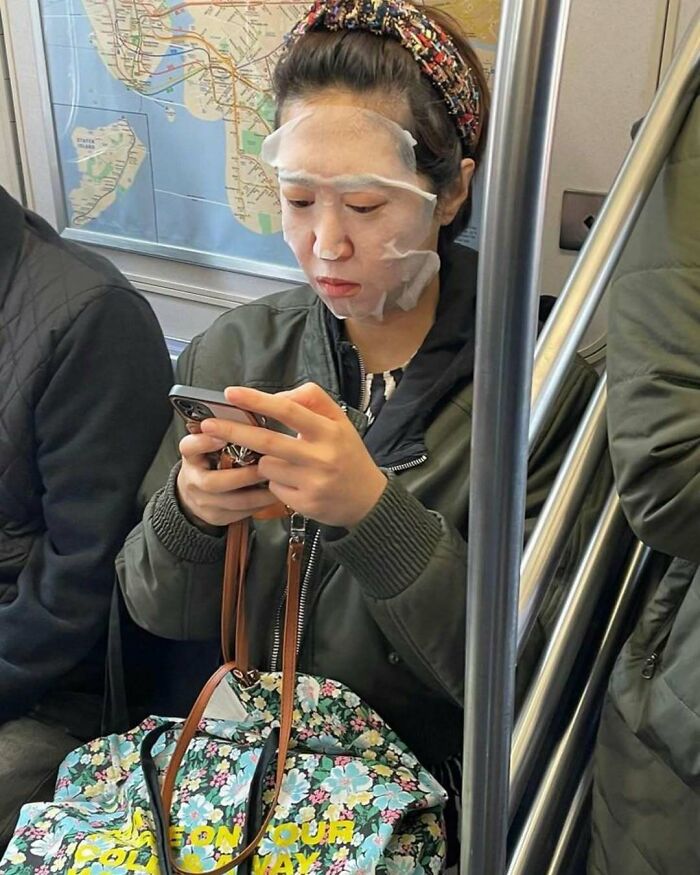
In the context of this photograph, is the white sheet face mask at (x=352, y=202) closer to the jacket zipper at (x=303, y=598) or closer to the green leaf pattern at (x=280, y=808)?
the jacket zipper at (x=303, y=598)

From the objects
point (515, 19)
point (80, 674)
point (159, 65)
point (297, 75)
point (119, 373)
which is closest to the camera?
point (515, 19)

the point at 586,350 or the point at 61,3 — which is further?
the point at 61,3

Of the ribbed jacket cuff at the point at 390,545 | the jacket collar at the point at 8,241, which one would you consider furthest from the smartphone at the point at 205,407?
the jacket collar at the point at 8,241

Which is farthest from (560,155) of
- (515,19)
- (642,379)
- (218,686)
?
(515,19)

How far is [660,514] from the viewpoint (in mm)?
726

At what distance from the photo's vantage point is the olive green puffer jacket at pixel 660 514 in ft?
2.39

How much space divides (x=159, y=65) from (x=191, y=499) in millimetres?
919

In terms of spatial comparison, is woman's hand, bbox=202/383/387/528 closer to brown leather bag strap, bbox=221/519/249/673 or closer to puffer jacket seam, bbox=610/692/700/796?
brown leather bag strap, bbox=221/519/249/673

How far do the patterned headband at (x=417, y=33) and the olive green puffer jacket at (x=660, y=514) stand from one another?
28 cm

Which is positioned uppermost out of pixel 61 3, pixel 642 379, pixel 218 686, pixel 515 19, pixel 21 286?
pixel 515 19

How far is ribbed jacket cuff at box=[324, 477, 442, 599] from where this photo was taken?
32.0 inches

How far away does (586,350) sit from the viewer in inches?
48.3

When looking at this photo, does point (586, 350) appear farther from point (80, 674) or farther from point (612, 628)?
point (80, 674)

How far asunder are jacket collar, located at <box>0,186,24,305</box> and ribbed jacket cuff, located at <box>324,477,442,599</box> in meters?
0.61
